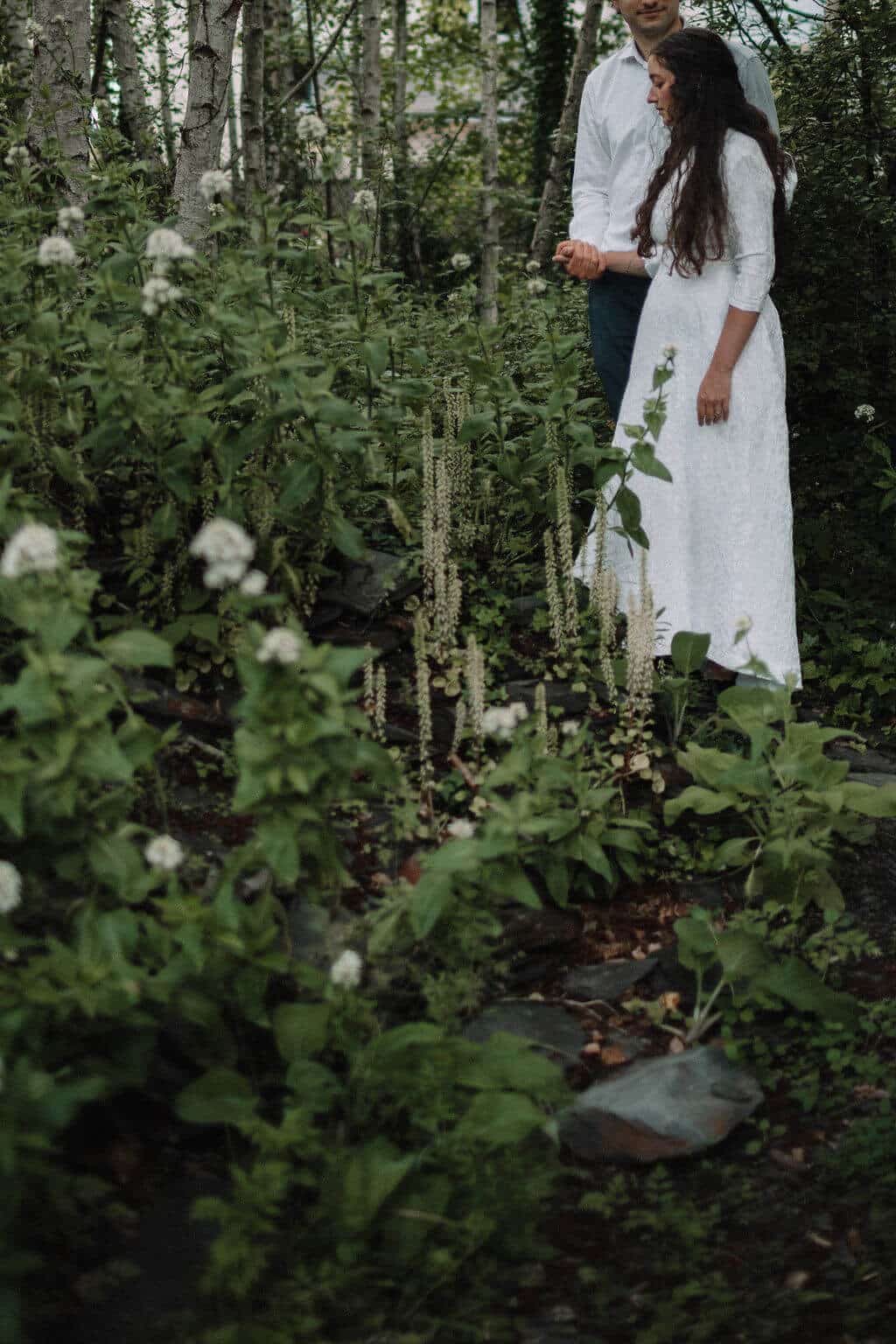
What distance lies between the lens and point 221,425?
377cm

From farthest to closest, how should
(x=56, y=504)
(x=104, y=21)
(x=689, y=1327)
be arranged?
1. (x=104, y=21)
2. (x=56, y=504)
3. (x=689, y=1327)

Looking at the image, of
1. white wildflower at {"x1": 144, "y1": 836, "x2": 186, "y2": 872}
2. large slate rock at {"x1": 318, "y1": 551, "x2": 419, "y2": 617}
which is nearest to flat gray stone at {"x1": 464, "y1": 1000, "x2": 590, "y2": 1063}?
white wildflower at {"x1": 144, "y1": 836, "x2": 186, "y2": 872}

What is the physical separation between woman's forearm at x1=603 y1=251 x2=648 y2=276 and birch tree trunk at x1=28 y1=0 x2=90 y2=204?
2871 mm

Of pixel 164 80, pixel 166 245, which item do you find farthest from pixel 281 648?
pixel 164 80

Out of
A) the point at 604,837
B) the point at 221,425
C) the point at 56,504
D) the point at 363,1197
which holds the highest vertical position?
the point at 221,425

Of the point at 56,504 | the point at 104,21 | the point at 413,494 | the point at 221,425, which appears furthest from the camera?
the point at 104,21

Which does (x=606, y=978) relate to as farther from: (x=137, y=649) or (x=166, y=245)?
(x=166, y=245)

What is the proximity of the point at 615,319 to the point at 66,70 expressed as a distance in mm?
3472

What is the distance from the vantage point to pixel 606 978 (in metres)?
3.32

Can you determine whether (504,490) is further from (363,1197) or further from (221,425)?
(363,1197)

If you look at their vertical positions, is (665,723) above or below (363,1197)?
above

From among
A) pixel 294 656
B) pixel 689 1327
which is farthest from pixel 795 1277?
pixel 294 656

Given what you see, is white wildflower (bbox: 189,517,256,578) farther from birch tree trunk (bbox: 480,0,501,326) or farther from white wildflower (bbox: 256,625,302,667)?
birch tree trunk (bbox: 480,0,501,326)

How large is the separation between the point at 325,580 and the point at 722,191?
1981 mm
